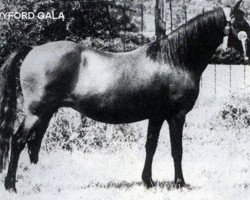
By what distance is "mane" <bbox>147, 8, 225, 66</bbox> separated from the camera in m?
2.93

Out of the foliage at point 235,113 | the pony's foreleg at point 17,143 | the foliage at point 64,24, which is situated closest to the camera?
the pony's foreleg at point 17,143

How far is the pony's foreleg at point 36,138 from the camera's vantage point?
2.91 meters

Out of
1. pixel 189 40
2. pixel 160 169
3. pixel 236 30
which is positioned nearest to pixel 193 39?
pixel 189 40

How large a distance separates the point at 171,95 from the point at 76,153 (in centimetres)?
109

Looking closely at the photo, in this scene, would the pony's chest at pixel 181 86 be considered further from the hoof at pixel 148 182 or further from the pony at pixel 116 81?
the hoof at pixel 148 182

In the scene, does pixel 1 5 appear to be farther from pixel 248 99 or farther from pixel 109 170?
pixel 248 99

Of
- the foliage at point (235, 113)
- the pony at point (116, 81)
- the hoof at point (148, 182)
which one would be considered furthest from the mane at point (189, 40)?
the foliage at point (235, 113)

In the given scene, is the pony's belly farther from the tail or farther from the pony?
the tail

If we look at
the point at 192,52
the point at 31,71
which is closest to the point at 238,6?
the point at 192,52

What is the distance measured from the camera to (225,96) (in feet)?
12.6

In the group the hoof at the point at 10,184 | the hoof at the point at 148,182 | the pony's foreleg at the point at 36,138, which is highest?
the pony's foreleg at the point at 36,138

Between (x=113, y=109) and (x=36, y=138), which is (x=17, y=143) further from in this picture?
(x=113, y=109)

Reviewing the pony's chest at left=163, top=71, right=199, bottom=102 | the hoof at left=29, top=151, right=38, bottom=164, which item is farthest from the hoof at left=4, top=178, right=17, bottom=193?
the pony's chest at left=163, top=71, right=199, bottom=102

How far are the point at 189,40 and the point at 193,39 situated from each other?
3 cm
